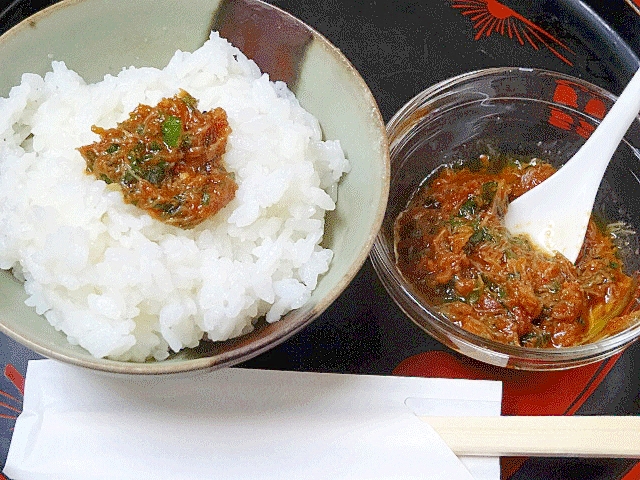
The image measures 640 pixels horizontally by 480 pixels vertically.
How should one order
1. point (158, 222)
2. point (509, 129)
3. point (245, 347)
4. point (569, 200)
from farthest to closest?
1. point (509, 129)
2. point (569, 200)
3. point (158, 222)
4. point (245, 347)

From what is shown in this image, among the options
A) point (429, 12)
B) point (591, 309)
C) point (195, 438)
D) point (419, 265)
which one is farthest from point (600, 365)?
point (429, 12)

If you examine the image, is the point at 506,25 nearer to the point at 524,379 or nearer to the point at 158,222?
the point at 524,379

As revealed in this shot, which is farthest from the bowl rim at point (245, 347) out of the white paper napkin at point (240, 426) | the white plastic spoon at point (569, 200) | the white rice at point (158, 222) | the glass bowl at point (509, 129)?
the white plastic spoon at point (569, 200)

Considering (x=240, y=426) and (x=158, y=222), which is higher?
(x=158, y=222)

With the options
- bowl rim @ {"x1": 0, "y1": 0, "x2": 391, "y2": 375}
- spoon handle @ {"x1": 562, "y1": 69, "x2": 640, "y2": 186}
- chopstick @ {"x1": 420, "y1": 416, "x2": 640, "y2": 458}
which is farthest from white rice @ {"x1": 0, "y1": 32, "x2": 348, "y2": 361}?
A: spoon handle @ {"x1": 562, "y1": 69, "x2": 640, "y2": 186}

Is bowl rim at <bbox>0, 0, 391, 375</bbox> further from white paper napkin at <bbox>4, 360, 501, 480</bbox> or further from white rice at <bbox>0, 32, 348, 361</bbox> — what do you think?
white paper napkin at <bbox>4, 360, 501, 480</bbox>

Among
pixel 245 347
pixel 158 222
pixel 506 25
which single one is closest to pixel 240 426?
pixel 245 347
